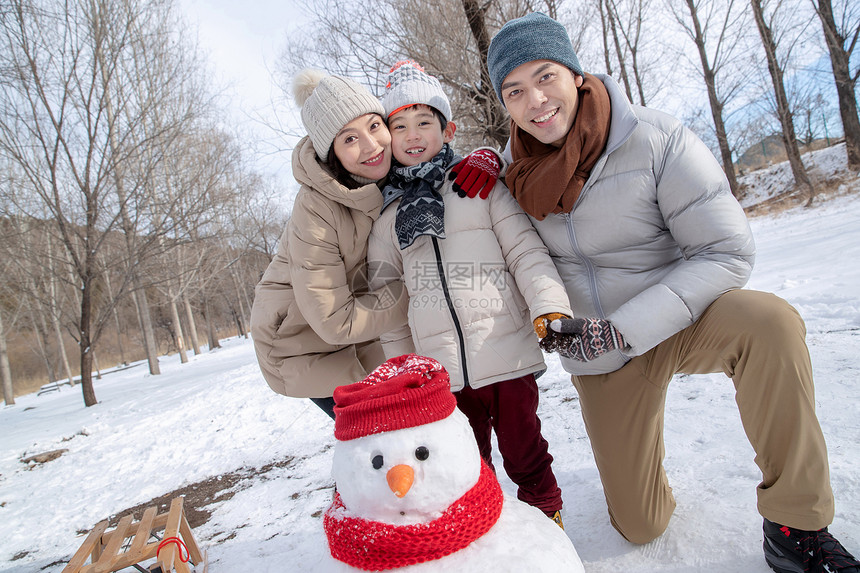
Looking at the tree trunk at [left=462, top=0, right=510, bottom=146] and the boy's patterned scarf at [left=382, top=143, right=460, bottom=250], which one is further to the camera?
the tree trunk at [left=462, top=0, right=510, bottom=146]

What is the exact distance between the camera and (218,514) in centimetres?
309

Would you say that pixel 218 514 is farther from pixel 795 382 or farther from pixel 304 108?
pixel 795 382

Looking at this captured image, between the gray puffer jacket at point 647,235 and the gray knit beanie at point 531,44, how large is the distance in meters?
0.24

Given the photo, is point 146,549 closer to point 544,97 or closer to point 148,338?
point 544,97

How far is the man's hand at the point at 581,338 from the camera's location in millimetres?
1579

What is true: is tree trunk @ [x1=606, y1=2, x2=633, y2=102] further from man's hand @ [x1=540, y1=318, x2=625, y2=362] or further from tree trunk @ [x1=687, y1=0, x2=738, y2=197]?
man's hand @ [x1=540, y1=318, x2=625, y2=362]

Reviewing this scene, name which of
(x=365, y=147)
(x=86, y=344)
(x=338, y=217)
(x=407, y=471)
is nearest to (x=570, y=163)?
(x=365, y=147)

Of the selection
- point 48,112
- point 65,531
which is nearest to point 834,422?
point 65,531

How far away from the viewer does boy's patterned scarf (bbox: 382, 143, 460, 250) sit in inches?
73.0

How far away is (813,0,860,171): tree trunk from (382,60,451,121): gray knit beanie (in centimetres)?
1489

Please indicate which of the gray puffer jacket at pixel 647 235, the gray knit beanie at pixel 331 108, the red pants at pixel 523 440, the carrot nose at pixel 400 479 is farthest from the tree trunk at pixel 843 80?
the carrot nose at pixel 400 479

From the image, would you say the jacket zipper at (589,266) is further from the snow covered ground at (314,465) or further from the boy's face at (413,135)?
the snow covered ground at (314,465)

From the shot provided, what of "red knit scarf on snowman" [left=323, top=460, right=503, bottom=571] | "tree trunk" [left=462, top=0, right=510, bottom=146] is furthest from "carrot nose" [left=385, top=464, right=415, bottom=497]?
"tree trunk" [left=462, top=0, right=510, bottom=146]

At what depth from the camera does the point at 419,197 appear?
6.29 ft
